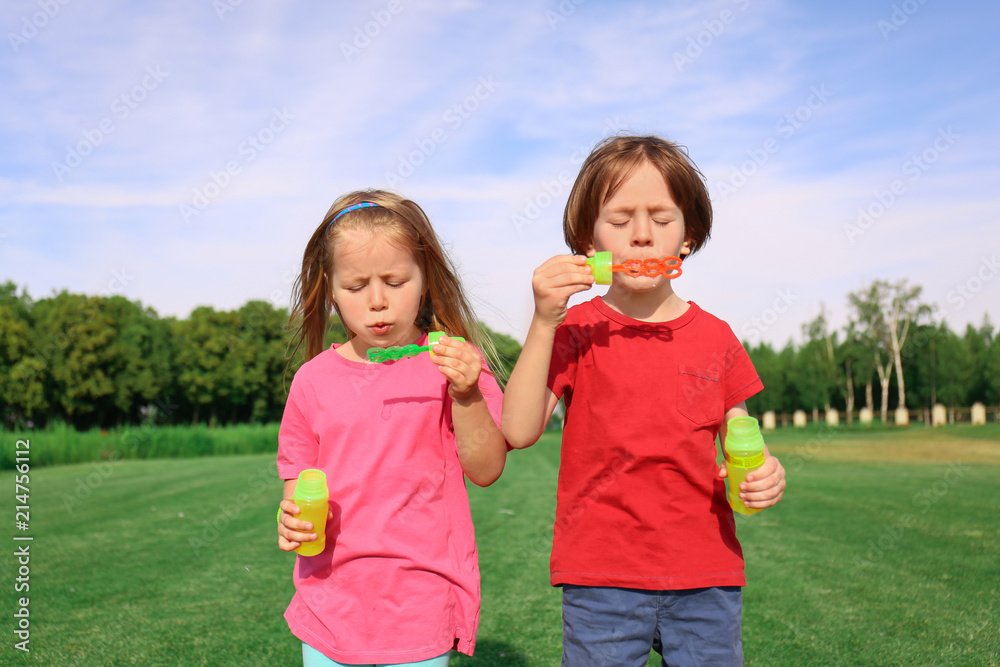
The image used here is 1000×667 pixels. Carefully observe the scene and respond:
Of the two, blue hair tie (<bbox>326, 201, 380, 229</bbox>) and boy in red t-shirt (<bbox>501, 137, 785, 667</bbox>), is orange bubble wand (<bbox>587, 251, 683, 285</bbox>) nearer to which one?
boy in red t-shirt (<bbox>501, 137, 785, 667</bbox>)

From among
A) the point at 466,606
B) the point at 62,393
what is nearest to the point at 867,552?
the point at 466,606

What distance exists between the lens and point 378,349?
2.35m

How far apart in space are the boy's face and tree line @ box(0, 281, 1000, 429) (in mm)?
41194

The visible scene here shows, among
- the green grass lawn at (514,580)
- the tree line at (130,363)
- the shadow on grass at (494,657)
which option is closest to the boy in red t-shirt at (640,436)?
the shadow on grass at (494,657)

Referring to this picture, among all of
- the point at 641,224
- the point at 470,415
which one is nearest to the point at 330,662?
the point at 470,415

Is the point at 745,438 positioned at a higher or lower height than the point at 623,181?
lower

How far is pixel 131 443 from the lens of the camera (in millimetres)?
25750

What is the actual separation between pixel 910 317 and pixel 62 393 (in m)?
48.0

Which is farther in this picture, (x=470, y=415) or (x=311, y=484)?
(x=470, y=415)

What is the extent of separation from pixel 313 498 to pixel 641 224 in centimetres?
123

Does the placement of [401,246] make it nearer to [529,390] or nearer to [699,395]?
[529,390]

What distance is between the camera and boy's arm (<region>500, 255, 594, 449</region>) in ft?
6.68

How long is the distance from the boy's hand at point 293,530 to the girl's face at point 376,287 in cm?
56

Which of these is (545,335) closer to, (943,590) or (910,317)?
(943,590)
